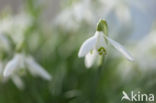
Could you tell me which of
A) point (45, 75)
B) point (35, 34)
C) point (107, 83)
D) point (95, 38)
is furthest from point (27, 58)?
point (35, 34)

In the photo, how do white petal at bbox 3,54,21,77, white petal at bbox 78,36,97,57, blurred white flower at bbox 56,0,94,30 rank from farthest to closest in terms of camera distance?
blurred white flower at bbox 56,0,94,30, white petal at bbox 3,54,21,77, white petal at bbox 78,36,97,57

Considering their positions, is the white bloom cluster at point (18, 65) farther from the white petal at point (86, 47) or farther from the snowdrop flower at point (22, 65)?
the white petal at point (86, 47)

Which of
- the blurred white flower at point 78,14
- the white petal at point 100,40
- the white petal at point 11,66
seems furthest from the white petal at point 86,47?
the blurred white flower at point 78,14

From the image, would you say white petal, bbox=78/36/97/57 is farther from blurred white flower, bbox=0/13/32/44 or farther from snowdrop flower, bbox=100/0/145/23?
blurred white flower, bbox=0/13/32/44

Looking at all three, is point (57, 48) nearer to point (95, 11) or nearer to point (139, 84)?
point (95, 11)

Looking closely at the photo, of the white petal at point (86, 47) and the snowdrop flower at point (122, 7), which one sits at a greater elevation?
the snowdrop flower at point (122, 7)

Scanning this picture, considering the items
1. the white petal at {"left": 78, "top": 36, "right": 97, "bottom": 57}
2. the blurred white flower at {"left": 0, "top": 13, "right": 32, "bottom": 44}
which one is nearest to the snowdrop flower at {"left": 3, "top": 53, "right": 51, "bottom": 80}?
the white petal at {"left": 78, "top": 36, "right": 97, "bottom": 57}

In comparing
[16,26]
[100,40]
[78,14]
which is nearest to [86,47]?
[100,40]

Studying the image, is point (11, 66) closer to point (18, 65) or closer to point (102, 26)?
point (18, 65)

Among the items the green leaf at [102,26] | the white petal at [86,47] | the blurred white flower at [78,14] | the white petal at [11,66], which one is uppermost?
the blurred white flower at [78,14]
